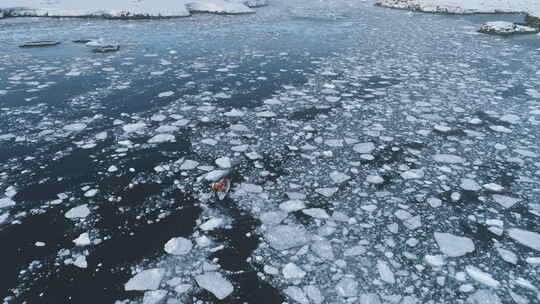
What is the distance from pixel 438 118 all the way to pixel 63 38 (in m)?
10.0

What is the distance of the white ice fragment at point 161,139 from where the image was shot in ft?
15.5

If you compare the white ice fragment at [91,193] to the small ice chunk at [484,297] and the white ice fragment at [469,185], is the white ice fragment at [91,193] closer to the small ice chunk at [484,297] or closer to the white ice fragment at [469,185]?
the small ice chunk at [484,297]

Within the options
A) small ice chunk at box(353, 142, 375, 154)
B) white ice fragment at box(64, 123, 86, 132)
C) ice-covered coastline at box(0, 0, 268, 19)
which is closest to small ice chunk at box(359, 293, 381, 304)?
small ice chunk at box(353, 142, 375, 154)

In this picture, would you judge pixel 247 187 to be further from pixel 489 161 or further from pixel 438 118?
pixel 438 118

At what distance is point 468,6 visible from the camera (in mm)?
17875

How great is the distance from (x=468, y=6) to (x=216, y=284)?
778 inches

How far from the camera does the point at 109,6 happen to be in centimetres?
1431

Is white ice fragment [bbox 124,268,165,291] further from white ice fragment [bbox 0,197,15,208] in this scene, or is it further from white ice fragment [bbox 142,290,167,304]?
white ice fragment [bbox 0,197,15,208]

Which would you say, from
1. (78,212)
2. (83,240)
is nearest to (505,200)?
(83,240)

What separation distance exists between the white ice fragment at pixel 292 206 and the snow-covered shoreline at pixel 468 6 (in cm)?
1727

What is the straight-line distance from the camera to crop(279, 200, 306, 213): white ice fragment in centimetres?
345

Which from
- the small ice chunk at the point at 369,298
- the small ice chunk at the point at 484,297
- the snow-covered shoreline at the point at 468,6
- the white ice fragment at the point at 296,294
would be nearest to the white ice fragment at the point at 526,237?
the small ice chunk at the point at 484,297

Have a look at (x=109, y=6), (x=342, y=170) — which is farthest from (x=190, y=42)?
(x=342, y=170)

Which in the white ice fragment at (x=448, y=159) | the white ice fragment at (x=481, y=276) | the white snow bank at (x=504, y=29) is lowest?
the white ice fragment at (x=481, y=276)
